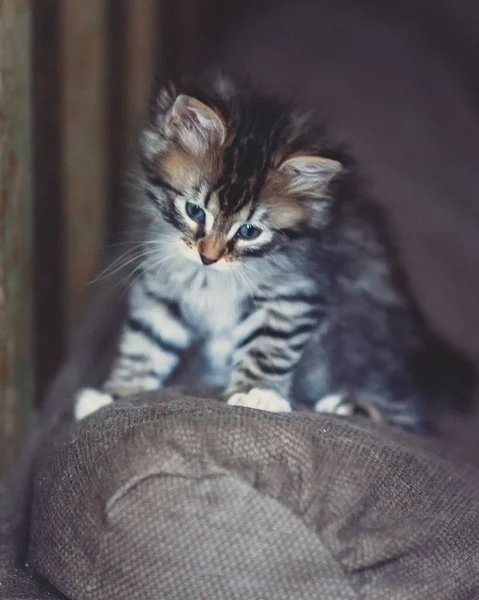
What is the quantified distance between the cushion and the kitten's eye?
367 millimetres

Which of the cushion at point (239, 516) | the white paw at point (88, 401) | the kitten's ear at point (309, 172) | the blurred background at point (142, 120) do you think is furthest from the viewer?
the blurred background at point (142, 120)

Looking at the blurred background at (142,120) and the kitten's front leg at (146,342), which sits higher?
the blurred background at (142,120)

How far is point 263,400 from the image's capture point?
144cm

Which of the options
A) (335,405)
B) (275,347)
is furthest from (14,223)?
(335,405)

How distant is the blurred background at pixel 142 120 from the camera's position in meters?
1.79

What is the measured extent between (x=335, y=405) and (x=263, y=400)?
0.25 meters

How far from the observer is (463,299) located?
1.99 metres

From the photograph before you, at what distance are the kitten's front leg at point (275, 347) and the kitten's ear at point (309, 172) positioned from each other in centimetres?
21

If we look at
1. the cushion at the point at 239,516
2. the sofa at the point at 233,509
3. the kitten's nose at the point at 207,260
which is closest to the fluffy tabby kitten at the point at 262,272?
the kitten's nose at the point at 207,260

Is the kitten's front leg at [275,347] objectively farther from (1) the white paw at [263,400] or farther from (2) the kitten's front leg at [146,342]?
(2) the kitten's front leg at [146,342]

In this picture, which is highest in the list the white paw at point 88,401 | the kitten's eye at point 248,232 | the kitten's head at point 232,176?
the kitten's head at point 232,176

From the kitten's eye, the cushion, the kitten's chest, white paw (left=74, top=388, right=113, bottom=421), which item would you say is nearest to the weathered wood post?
white paw (left=74, top=388, right=113, bottom=421)

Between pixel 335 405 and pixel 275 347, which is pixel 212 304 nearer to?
pixel 275 347

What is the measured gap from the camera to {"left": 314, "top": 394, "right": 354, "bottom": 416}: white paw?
1.62 meters
